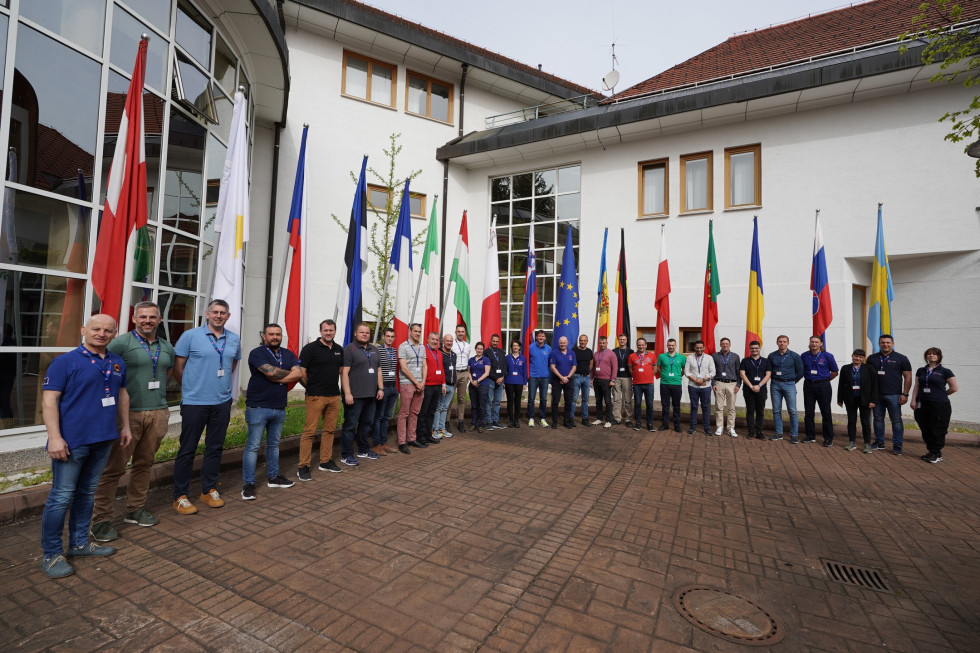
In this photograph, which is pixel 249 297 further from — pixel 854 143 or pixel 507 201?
pixel 854 143

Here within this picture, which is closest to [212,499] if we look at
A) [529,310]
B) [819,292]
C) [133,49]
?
[133,49]

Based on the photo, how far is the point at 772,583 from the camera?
3395mm

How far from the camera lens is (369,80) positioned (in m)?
14.5

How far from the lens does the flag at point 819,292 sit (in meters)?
9.52

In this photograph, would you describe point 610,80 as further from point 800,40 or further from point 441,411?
point 441,411

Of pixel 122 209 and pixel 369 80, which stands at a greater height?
pixel 369 80

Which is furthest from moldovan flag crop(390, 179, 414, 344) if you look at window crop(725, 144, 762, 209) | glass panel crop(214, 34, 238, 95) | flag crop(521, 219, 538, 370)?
window crop(725, 144, 762, 209)

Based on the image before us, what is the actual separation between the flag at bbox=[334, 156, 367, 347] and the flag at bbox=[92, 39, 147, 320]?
293 centimetres

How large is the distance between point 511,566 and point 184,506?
3.15m

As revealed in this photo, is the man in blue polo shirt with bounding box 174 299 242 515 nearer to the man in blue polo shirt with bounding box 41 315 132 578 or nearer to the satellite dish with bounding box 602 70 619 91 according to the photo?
the man in blue polo shirt with bounding box 41 315 132 578

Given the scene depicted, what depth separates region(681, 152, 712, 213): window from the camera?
12.6 metres

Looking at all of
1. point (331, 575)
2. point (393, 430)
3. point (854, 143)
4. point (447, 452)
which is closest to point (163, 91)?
point (393, 430)

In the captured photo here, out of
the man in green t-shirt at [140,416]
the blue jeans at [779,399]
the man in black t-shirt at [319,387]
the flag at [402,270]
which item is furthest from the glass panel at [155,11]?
the blue jeans at [779,399]

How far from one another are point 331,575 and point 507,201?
13725 mm
